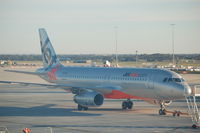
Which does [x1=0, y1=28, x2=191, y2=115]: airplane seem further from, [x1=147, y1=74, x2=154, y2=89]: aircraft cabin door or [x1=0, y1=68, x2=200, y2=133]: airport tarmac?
[x1=0, y1=68, x2=200, y2=133]: airport tarmac

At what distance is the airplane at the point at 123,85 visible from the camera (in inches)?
1420

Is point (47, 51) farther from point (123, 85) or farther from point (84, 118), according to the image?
point (84, 118)

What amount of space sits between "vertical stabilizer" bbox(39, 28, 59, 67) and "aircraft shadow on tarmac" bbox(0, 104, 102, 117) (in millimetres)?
6656

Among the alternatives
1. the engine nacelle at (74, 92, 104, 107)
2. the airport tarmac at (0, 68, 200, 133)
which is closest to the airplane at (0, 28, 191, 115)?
the engine nacelle at (74, 92, 104, 107)

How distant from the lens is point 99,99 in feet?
125

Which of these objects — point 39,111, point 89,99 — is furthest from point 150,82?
point 39,111

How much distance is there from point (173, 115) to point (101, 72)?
880 centimetres

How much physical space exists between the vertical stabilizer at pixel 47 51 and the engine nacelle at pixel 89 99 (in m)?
10.1

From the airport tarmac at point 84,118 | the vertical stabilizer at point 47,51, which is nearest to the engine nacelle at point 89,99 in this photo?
the airport tarmac at point 84,118

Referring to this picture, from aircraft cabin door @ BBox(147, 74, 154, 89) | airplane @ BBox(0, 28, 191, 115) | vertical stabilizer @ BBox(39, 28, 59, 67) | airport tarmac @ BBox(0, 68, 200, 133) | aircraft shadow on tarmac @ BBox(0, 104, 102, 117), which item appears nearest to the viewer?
airport tarmac @ BBox(0, 68, 200, 133)

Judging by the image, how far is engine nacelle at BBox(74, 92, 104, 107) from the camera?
37.5 metres

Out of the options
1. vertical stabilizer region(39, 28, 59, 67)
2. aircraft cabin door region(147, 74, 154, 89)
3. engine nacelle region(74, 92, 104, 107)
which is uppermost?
vertical stabilizer region(39, 28, 59, 67)

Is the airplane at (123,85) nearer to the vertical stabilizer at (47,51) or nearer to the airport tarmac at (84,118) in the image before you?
the airport tarmac at (84,118)

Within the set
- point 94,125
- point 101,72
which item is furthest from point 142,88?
point 94,125
